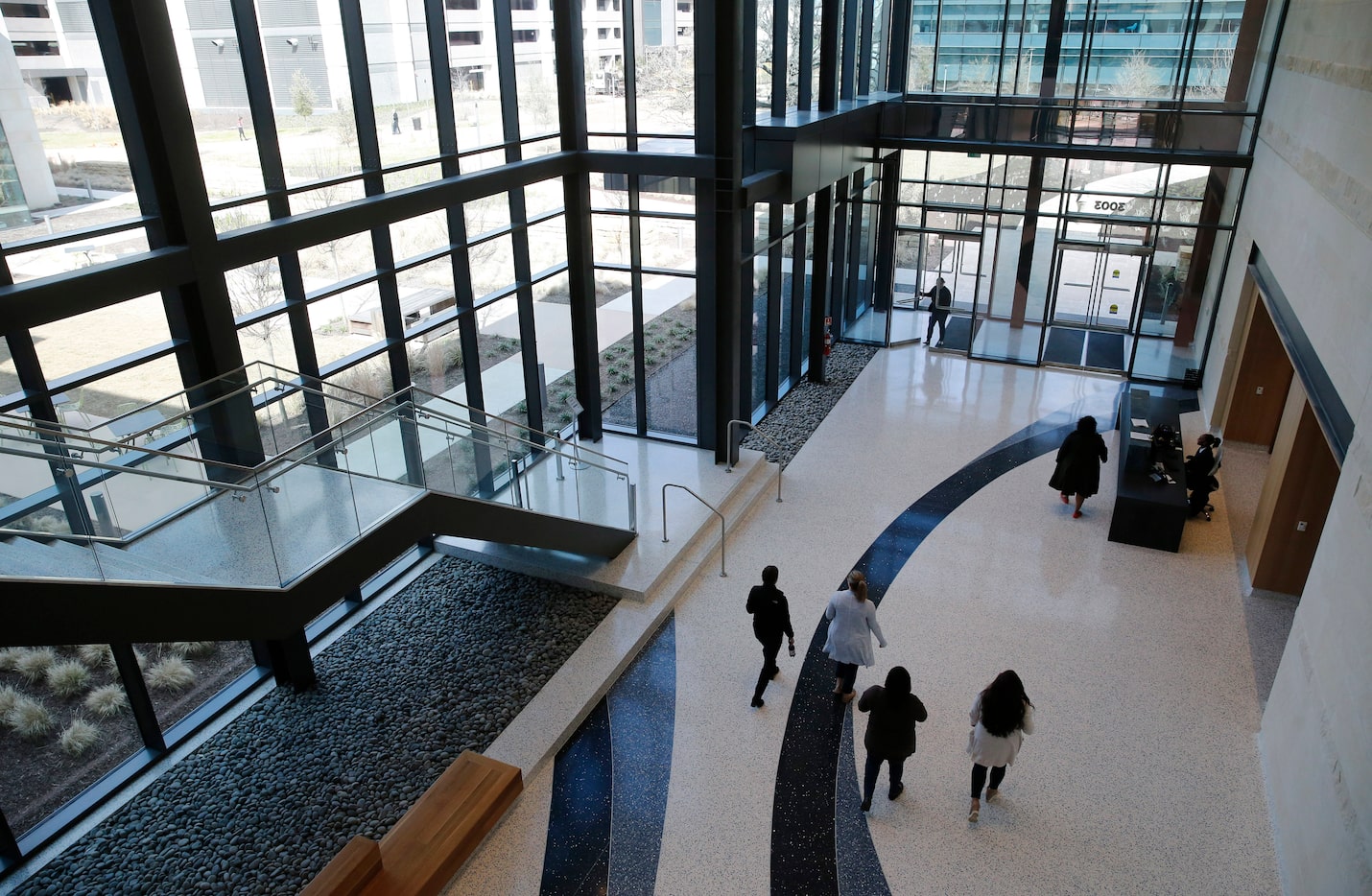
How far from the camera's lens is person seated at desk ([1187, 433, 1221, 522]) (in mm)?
10500

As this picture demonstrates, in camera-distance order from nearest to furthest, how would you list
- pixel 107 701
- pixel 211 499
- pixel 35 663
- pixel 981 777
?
pixel 211 499, pixel 981 777, pixel 35 663, pixel 107 701

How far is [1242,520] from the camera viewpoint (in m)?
10.6

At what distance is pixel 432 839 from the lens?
6207 millimetres

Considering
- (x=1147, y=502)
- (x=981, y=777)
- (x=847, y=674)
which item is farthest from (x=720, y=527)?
(x=1147, y=502)

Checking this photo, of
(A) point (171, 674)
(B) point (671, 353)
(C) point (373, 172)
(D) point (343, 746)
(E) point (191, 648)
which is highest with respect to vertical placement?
(C) point (373, 172)

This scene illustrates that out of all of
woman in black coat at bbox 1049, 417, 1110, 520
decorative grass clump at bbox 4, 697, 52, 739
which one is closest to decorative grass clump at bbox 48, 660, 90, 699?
decorative grass clump at bbox 4, 697, 52, 739

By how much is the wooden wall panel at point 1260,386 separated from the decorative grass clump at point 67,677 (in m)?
12.8

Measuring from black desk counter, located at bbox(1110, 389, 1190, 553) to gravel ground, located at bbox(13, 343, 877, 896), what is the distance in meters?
5.81

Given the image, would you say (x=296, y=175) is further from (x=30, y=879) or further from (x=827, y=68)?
(x=827, y=68)

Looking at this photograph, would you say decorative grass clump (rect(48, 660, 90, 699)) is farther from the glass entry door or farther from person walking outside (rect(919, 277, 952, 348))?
the glass entry door

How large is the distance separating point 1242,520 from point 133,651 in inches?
452

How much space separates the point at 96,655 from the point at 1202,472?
11.4m

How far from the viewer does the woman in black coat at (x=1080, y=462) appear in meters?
10.4

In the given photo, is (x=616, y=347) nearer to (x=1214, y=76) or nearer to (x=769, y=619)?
(x=769, y=619)
